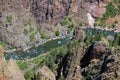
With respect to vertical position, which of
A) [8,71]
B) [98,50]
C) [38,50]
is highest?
[8,71]

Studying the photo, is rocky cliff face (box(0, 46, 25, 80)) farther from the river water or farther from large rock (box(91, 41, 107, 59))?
the river water

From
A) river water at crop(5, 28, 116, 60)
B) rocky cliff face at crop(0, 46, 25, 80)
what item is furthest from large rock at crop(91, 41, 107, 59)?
river water at crop(5, 28, 116, 60)

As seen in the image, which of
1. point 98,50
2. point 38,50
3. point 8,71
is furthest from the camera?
point 38,50

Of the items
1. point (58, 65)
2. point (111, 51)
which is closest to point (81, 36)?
point (58, 65)

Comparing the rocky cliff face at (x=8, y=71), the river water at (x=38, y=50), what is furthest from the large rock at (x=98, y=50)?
the river water at (x=38, y=50)

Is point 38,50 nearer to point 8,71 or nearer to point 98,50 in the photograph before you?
point 98,50

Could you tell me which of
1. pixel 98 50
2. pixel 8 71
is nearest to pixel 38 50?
pixel 98 50

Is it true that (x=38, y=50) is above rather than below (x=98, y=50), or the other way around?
below

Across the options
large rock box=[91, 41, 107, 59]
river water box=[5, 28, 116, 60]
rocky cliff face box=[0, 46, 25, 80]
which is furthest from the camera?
river water box=[5, 28, 116, 60]

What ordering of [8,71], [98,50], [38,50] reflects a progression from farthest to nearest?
[38,50] → [98,50] → [8,71]

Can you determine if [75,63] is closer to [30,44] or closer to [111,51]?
[111,51]

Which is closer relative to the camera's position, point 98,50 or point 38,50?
point 98,50
